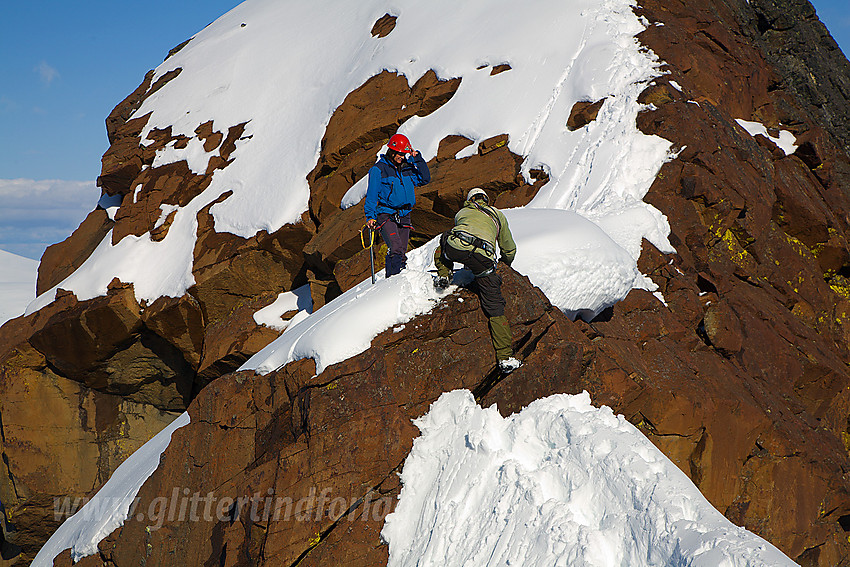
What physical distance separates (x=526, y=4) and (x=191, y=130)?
10602 mm

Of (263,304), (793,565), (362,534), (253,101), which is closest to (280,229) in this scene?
(263,304)

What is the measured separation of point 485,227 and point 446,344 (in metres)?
1.39

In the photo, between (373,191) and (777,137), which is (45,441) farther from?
(777,137)

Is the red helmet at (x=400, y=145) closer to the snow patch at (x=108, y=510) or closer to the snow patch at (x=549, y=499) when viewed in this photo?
the snow patch at (x=549, y=499)

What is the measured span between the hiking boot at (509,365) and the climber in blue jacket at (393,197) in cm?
257

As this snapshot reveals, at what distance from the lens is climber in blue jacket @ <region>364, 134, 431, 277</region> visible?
9555mm

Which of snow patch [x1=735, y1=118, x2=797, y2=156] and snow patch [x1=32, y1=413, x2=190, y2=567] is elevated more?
snow patch [x1=32, y1=413, x2=190, y2=567]

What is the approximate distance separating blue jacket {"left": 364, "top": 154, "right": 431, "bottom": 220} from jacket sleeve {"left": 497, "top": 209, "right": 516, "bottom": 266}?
210 centimetres

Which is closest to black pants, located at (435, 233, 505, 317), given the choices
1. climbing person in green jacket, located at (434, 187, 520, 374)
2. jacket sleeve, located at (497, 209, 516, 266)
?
climbing person in green jacket, located at (434, 187, 520, 374)

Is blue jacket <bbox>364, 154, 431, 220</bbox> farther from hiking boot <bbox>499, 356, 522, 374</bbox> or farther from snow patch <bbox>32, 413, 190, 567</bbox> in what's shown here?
snow patch <bbox>32, 413, 190, 567</bbox>

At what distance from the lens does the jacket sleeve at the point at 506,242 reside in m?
7.79

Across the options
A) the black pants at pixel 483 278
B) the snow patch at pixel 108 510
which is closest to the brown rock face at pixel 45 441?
the snow patch at pixel 108 510

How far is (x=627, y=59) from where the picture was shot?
46.7 feet

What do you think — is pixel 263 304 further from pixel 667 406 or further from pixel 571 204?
pixel 667 406
